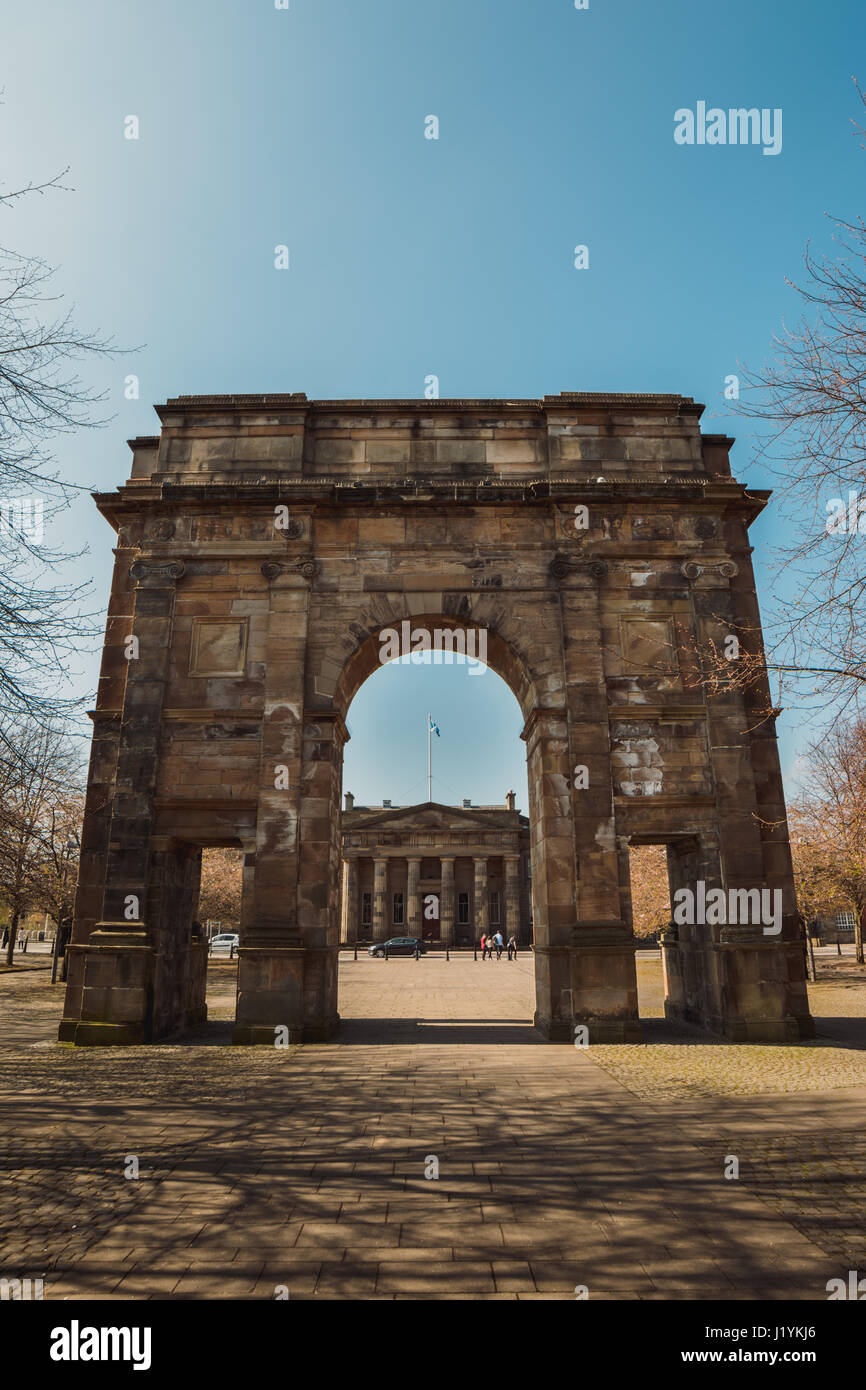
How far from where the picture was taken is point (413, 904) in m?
63.5

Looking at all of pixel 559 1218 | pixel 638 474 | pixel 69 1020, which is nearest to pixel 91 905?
pixel 69 1020

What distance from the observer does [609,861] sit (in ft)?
45.3

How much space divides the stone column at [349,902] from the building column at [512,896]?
41.6 ft

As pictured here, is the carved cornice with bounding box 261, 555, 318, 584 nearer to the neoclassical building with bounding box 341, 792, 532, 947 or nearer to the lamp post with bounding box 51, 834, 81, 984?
the lamp post with bounding box 51, 834, 81, 984

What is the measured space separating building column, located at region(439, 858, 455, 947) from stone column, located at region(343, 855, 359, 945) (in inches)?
284

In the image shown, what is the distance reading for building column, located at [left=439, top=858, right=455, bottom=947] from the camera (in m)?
62.8

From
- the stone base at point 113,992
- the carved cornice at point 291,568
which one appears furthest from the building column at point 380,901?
the carved cornice at point 291,568

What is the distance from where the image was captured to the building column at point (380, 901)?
63231 mm

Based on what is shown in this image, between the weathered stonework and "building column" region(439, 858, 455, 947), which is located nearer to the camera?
the weathered stonework

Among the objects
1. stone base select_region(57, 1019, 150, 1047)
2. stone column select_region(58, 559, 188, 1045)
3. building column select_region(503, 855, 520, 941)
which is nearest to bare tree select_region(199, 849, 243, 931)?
stone column select_region(58, 559, 188, 1045)

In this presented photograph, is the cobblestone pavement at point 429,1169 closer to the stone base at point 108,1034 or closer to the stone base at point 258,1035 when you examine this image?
the stone base at point 108,1034
